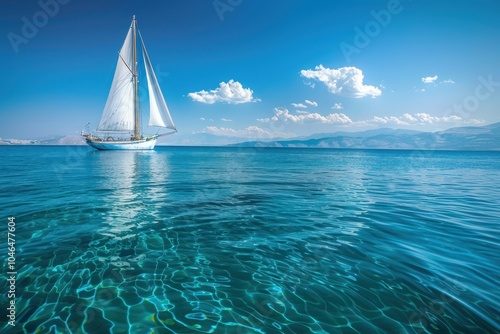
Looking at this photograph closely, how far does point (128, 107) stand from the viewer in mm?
74562

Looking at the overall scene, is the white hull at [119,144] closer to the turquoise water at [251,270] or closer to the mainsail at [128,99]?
the mainsail at [128,99]

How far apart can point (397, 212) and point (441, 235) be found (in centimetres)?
316

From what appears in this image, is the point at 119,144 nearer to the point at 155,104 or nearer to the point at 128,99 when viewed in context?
the point at 128,99

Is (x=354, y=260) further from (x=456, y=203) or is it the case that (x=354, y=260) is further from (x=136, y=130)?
(x=136, y=130)

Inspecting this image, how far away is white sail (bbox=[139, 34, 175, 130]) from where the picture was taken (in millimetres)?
74062

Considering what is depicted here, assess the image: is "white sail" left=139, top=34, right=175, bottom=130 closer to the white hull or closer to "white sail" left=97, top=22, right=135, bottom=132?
"white sail" left=97, top=22, right=135, bottom=132

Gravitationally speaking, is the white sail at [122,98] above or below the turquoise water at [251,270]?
above

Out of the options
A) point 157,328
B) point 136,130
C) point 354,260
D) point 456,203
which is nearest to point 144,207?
point 157,328

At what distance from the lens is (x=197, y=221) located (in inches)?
379

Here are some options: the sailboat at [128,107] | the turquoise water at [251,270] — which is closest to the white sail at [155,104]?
the sailboat at [128,107]

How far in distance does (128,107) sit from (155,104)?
823 centimetres

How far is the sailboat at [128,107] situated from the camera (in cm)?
7031

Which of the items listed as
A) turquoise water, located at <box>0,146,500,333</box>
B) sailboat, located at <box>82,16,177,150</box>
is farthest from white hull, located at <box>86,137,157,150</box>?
turquoise water, located at <box>0,146,500,333</box>

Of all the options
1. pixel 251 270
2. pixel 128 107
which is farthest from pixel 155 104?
pixel 251 270
